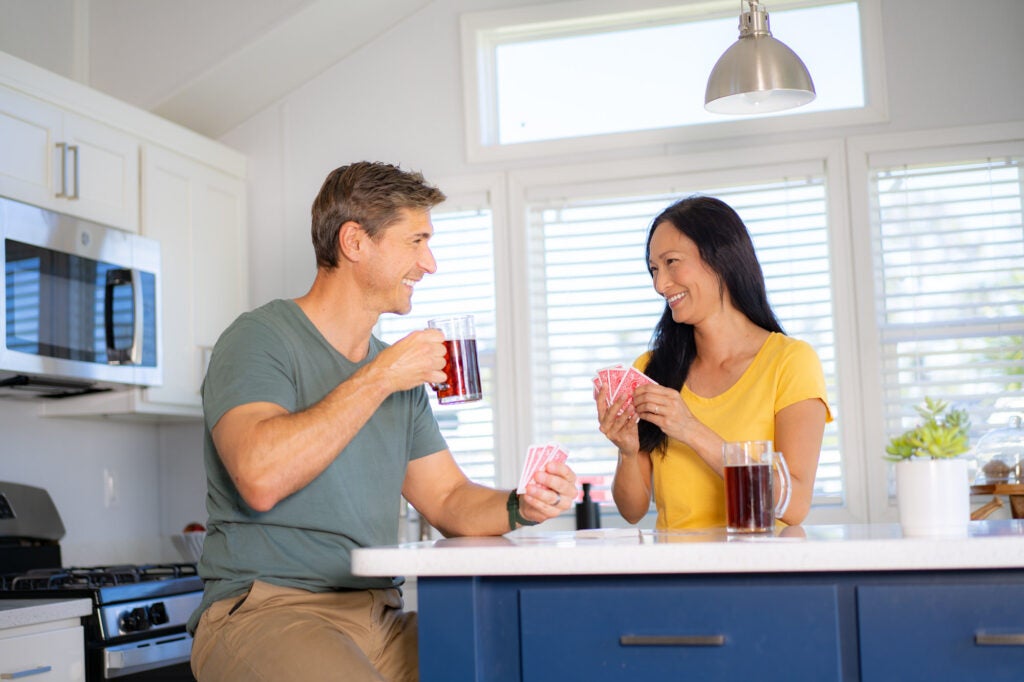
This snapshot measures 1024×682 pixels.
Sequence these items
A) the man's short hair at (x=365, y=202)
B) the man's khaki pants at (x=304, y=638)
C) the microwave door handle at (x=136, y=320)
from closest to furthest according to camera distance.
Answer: the man's khaki pants at (x=304, y=638), the man's short hair at (x=365, y=202), the microwave door handle at (x=136, y=320)

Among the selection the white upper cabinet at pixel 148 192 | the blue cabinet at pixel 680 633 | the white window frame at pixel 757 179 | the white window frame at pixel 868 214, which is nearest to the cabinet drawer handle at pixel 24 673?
the white upper cabinet at pixel 148 192

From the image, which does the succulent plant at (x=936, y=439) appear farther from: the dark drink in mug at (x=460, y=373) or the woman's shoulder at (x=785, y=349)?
the woman's shoulder at (x=785, y=349)

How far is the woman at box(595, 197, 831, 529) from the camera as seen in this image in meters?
2.41

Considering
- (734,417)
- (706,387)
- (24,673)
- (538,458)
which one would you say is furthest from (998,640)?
(24,673)

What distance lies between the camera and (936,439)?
1587 mm

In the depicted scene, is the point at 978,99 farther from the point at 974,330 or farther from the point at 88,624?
the point at 88,624

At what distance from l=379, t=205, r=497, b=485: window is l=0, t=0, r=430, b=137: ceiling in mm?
829

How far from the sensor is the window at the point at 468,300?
14.5ft

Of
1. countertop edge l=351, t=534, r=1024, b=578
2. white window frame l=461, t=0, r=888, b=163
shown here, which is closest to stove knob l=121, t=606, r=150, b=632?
countertop edge l=351, t=534, r=1024, b=578

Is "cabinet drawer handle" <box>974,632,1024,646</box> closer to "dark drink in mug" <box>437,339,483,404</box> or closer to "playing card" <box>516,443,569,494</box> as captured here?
"playing card" <box>516,443,569,494</box>

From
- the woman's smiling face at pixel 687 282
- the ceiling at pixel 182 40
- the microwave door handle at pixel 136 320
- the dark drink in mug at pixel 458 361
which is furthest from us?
the ceiling at pixel 182 40

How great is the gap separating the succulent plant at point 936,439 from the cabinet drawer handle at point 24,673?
7.02 feet

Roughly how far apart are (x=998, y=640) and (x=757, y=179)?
2.90 metres

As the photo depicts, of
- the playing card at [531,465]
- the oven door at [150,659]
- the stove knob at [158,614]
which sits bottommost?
the oven door at [150,659]
